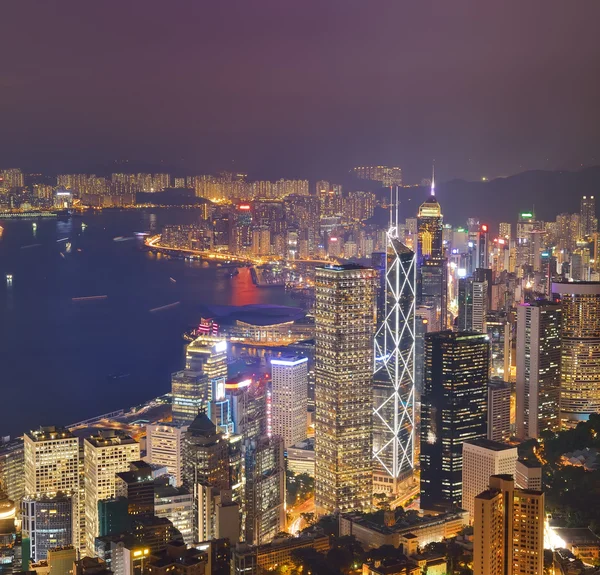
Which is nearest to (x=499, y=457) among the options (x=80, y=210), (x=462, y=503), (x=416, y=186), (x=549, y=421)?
(x=462, y=503)

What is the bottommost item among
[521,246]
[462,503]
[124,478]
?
[462,503]

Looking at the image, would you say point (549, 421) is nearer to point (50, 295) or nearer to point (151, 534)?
point (151, 534)

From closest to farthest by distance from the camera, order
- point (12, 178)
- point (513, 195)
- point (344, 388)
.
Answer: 1. point (344, 388)
2. point (12, 178)
3. point (513, 195)

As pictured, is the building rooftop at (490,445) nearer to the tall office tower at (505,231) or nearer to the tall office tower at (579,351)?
the tall office tower at (579,351)

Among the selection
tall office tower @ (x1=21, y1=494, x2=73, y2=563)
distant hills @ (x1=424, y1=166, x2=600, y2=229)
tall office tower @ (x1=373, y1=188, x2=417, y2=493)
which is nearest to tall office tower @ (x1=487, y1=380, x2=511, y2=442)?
A: tall office tower @ (x1=373, y1=188, x2=417, y2=493)

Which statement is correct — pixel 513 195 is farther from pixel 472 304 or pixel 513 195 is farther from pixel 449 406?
pixel 449 406

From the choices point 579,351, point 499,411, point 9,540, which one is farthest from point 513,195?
point 9,540
